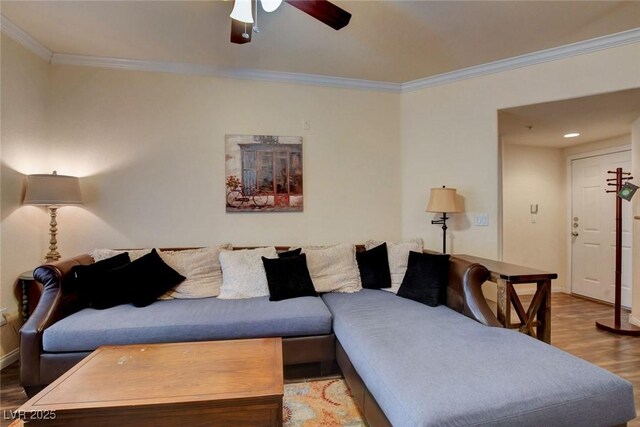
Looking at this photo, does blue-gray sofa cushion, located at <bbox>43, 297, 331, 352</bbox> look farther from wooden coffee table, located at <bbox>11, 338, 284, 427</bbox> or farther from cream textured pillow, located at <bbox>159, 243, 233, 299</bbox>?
wooden coffee table, located at <bbox>11, 338, 284, 427</bbox>

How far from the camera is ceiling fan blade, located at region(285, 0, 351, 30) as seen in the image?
1535 mm

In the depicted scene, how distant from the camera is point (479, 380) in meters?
1.28

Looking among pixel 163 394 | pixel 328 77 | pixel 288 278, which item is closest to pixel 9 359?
pixel 163 394

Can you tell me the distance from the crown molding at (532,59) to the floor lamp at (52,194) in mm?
3420

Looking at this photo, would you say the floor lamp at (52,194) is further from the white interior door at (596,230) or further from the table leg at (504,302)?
the white interior door at (596,230)

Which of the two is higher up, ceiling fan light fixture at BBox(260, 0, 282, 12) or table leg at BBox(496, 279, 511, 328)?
ceiling fan light fixture at BBox(260, 0, 282, 12)

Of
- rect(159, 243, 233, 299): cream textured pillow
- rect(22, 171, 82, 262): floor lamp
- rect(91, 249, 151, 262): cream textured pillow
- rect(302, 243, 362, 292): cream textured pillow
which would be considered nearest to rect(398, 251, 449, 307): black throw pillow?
rect(302, 243, 362, 292): cream textured pillow

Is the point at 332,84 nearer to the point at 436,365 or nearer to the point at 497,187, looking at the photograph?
the point at 497,187

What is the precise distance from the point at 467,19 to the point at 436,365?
2.42m

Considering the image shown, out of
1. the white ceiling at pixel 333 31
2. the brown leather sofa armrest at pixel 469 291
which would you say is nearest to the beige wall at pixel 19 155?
the white ceiling at pixel 333 31

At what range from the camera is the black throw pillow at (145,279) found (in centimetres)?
233

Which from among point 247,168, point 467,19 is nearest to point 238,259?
point 247,168

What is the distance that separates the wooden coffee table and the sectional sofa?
1.52ft

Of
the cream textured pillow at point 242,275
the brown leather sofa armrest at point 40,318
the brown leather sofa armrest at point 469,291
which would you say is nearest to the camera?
the brown leather sofa armrest at point 40,318
